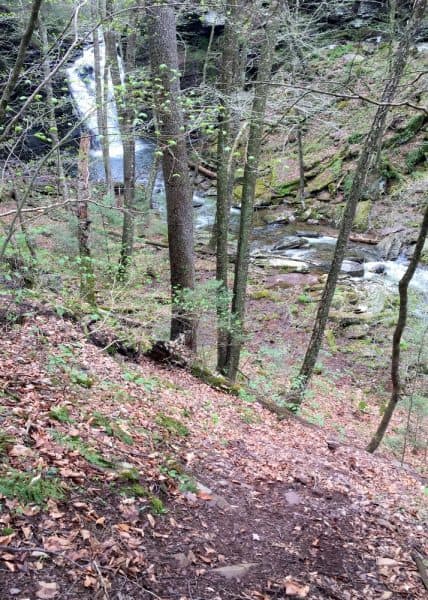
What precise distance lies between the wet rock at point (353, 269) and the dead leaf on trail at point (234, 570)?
42.3ft

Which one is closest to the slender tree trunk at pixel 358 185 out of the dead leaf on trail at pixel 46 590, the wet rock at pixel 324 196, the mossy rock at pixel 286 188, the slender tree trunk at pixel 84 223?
the slender tree trunk at pixel 84 223

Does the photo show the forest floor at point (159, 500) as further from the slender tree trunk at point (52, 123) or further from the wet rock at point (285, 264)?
the wet rock at point (285, 264)

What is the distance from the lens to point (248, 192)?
7969 millimetres

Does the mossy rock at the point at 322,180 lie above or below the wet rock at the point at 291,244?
above

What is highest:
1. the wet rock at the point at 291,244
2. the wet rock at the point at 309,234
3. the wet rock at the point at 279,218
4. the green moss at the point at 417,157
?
the green moss at the point at 417,157

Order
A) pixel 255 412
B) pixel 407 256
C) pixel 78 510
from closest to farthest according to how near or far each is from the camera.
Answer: pixel 78 510, pixel 255 412, pixel 407 256

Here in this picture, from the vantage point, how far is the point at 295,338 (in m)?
12.5

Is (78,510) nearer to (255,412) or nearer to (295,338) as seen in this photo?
(255,412)

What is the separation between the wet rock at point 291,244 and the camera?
56.3ft

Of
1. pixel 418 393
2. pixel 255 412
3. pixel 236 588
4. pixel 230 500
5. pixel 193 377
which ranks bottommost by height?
pixel 418 393

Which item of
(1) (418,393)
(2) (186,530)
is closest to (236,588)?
(2) (186,530)

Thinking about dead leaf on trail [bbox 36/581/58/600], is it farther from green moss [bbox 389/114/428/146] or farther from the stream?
green moss [bbox 389/114/428/146]

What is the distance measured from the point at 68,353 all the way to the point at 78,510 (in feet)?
7.68

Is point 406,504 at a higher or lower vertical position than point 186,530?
lower
